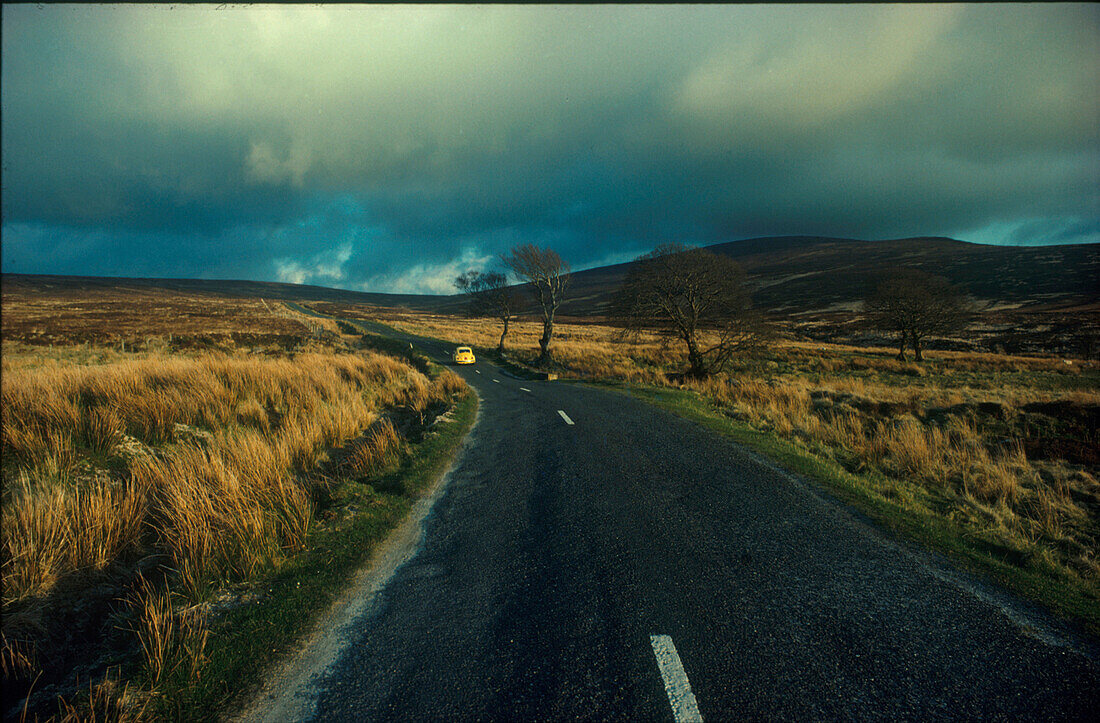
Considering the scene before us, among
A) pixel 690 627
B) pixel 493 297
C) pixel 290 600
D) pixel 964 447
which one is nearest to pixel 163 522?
pixel 290 600

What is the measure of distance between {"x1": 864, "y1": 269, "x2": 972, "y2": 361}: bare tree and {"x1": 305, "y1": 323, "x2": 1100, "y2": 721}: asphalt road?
118ft

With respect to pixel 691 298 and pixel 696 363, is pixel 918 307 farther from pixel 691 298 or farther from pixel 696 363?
pixel 691 298

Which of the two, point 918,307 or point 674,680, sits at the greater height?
point 918,307

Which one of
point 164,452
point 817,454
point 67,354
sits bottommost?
point 817,454

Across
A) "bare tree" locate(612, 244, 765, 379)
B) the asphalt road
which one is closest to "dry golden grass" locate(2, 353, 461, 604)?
the asphalt road

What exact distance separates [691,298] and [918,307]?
26482mm

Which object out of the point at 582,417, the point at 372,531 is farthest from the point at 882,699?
the point at 582,417

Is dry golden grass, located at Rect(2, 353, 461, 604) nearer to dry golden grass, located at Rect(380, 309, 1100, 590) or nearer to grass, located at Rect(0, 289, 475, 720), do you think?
grass, located at Rect(0, 289, 475, 720)

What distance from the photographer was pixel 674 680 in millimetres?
2723

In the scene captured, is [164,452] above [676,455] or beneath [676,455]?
above

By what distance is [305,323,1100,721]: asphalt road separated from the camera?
260 centimetres

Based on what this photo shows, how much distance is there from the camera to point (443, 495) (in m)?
6.15

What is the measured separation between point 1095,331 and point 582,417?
187 ft

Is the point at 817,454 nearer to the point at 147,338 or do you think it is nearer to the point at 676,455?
the point at 676,455
